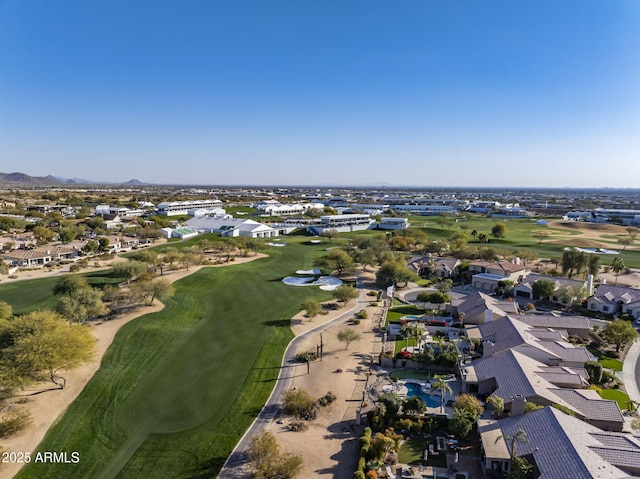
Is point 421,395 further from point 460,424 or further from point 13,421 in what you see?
point 13,421

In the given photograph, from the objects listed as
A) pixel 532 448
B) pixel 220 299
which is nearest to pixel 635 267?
pixel 532 448

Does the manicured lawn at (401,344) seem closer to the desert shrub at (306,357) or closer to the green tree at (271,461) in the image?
the desert shrub at (306,357)

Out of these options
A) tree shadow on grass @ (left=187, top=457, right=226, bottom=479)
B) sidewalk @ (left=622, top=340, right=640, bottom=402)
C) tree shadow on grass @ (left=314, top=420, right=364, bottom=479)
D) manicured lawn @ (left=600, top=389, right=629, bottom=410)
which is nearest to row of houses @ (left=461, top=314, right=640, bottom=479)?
manicured lawn @ (left=600, top=389, right=629, bottom=410)

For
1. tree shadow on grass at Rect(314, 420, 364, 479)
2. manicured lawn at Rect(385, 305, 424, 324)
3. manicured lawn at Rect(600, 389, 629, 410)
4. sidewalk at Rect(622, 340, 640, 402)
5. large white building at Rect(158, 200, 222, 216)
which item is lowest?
tree shadow on grass at Rect(314, 420, 364, 479)

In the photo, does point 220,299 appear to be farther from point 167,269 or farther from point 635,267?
point 635,267

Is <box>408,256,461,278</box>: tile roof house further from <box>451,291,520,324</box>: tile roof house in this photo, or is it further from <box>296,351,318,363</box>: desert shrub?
<box>296,351,318,363</box>: desert shrub

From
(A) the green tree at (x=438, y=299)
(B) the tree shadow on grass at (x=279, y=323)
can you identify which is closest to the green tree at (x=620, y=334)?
(A) the green tree at (x=438, y=299)
